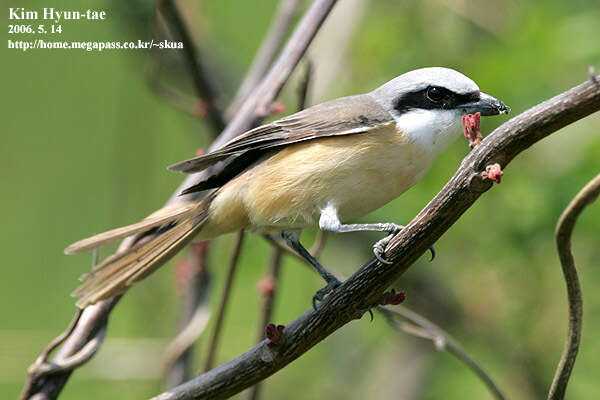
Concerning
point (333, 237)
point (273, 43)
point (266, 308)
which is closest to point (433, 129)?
point (266, 308)

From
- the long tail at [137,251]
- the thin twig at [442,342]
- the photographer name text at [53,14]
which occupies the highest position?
the photographer name text at [53,14]

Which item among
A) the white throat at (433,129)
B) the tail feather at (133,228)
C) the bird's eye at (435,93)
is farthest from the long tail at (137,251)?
the bird's eye at (435,93)

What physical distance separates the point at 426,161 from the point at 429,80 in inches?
11.5

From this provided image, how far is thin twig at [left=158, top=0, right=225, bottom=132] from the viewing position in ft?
10.6

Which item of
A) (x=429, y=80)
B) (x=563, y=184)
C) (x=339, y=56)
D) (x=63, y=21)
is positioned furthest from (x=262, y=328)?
(x=63, y=21)

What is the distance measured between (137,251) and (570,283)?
1.60 meters

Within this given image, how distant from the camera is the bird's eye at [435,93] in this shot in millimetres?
2658

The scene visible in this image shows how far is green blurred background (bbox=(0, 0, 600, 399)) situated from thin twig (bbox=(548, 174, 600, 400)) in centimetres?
175

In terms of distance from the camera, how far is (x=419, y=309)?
4.89 meters

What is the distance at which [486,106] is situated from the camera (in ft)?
8.30

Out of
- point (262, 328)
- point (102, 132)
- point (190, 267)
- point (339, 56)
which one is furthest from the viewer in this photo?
point (102, 132)

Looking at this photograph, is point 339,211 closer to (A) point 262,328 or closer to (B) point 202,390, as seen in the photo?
(A) point 262,328

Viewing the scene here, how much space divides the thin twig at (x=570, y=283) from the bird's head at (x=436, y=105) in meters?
0.61

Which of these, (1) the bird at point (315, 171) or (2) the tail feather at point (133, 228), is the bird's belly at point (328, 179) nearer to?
(1) the bird at point (315, 171)
